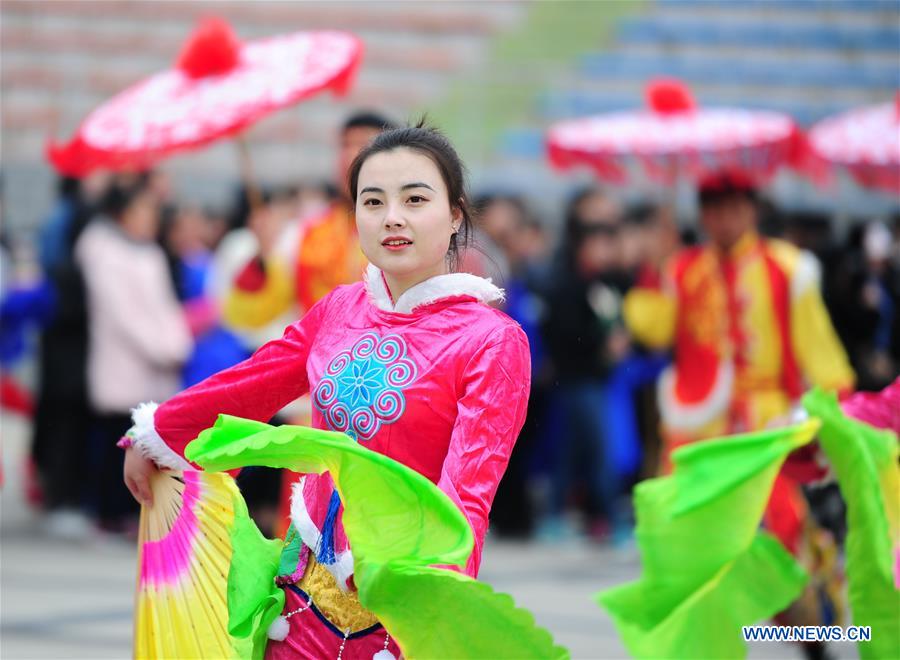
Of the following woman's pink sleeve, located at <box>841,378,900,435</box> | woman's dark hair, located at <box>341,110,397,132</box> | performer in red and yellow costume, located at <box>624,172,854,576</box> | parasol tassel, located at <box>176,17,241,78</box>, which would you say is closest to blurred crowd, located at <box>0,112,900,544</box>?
performer in red and yellow costume, located at <box>624,172,854,576</box>

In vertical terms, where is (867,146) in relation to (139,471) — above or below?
above

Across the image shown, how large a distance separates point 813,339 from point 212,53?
94.9 inches

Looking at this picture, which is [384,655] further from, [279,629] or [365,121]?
[365,121]

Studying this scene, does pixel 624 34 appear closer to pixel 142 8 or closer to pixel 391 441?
pixel 142 8

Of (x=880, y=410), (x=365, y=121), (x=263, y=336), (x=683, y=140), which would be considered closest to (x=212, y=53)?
(x=365, y=121)

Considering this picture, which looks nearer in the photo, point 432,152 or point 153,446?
point 432,152

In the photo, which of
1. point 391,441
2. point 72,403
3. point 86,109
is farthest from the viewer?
point 86,109

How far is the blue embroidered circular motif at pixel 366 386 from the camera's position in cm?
291

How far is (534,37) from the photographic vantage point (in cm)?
1494

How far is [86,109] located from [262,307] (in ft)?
27.1

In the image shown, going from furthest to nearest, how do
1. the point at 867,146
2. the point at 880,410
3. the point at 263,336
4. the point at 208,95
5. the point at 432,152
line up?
the point at 867,146 < the point at 263,336 < the point at 208,95 < the point at 880,410 < the point at 432,152

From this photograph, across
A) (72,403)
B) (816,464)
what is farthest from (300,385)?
(72,403)

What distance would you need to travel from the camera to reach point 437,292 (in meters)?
3.03

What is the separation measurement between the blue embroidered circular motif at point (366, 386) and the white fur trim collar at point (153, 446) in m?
0.44
